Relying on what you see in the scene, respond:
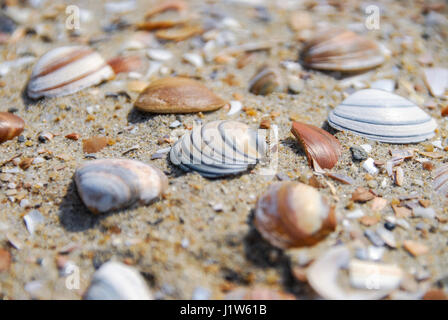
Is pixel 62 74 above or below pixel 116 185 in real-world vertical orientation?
above

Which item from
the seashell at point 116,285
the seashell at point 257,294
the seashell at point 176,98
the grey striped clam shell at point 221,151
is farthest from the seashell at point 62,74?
the seashell at point 257,294

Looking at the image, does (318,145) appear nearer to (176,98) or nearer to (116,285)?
(176,98)

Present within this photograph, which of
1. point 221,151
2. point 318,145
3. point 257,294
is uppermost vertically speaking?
point 221,151

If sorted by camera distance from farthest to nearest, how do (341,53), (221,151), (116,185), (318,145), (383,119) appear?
1. (341,53)
2. (383,119)
3. (318,145)
4. (221,151)
5. (116,185)

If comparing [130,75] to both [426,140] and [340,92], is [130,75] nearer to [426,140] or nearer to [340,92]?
[340,92]

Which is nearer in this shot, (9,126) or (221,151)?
(221,151)

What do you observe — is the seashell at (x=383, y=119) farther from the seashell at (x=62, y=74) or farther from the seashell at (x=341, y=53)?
the seashell at (x=62, y=74)

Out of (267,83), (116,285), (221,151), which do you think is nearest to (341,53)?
(267,83)

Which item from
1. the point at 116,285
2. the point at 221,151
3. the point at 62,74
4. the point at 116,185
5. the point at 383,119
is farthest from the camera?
the point at 62,74
